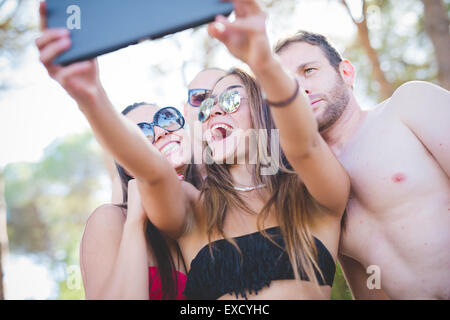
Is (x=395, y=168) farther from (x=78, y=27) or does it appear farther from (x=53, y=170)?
(x=53, y=170)

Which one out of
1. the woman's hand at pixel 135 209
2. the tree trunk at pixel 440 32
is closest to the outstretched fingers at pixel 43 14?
the woman's hand at pixel 135 209

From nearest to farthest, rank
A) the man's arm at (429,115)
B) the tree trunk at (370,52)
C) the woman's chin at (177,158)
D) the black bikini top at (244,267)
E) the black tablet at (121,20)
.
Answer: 1. the black tablet at (121,20)
2. the black bikini top at (244,267)
3. the man's arm at (429,115)
4. the woman's chin at (177,158)
5. the tree trunk at (370,52)

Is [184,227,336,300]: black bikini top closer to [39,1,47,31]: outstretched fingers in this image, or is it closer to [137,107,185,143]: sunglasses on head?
[137,107,185,143]: sunglasses on head

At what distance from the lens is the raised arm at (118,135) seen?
1.43 m

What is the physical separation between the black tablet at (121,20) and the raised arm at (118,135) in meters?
0.04

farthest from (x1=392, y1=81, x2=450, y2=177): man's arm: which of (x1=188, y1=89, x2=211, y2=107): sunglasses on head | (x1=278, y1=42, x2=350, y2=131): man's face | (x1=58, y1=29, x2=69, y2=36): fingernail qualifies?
(x1=58, y1=29, x2=69, y2=36): fingernail

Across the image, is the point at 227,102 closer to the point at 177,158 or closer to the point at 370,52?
the point at 177,158

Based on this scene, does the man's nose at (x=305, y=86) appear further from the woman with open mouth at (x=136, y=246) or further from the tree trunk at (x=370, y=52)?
the tree trunk at (x=370, y=52)

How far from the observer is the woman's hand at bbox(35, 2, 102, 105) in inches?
55.8

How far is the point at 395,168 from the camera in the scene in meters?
2.36

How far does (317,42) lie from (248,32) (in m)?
1.48

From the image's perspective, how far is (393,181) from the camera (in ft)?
7.68
